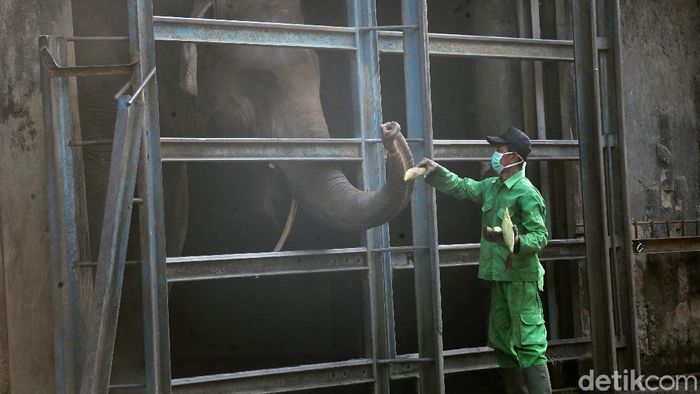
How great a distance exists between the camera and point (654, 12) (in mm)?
8867

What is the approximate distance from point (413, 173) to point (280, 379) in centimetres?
139

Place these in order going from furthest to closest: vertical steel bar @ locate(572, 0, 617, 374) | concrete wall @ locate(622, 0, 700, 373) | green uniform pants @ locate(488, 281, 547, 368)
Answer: concrete wall @ locate(622, 0, 700, 373)
vertical steel bar @ locate(572, 0, 617, 374)
green uniform pants @ locate(488, 281, 547, 368)

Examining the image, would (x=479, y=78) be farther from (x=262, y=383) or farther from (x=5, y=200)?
(x=5, y=200)

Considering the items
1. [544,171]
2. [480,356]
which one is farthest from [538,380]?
[544,171]

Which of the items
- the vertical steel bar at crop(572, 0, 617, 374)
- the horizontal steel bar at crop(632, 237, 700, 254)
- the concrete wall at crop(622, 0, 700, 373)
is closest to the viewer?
the vertical steel bar at crop(572, 0, 617, 374)

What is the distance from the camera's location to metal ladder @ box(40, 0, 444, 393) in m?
5.38

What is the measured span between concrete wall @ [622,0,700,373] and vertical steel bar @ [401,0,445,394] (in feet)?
7.61

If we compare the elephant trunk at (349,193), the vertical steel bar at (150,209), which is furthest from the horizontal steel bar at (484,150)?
the vertical steel bar at (150,209)

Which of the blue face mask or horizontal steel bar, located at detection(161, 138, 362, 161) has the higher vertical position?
horizontal steel bar, located at detection(161, 138, 362, 161)

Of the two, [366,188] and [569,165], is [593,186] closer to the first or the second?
[569,165]

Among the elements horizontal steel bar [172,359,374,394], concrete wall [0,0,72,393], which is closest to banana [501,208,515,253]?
horizontal steel bar [172,359,374,394]

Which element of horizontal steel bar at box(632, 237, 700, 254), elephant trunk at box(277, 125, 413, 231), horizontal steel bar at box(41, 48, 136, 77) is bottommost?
horizontal steel bar at box(632, 237, 700, 254)

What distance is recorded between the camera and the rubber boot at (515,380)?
6344 millimetres

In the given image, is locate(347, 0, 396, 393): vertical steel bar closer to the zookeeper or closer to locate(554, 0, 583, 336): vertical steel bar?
the zookeeper
